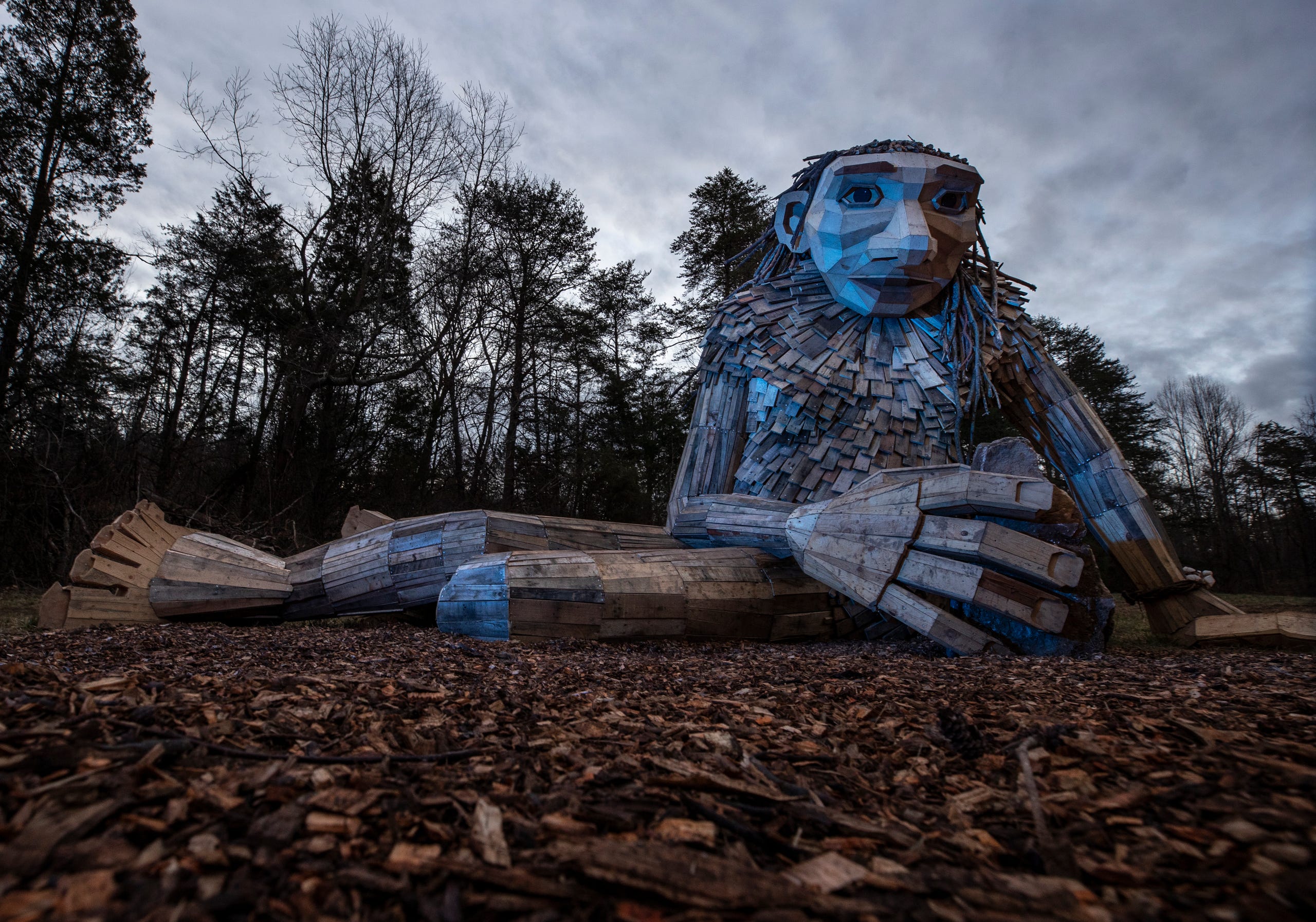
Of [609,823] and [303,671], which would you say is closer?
[609,823]

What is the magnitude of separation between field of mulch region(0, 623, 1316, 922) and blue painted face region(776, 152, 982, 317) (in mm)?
2674

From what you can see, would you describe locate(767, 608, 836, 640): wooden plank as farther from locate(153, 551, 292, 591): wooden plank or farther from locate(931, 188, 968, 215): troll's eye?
locate(153, 551, 292, 591): wooden plank

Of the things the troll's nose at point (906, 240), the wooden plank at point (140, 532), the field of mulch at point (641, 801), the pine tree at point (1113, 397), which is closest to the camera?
the field of mulch at point (641, 801)

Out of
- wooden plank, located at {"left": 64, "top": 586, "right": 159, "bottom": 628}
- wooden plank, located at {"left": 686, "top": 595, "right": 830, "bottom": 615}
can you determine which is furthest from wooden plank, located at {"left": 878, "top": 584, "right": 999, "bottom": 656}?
wooden plank, located at {"left": 64, "top": 586, "right": 159, "bottom": 628}

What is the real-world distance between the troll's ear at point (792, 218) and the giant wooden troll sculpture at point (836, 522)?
0.01 meters

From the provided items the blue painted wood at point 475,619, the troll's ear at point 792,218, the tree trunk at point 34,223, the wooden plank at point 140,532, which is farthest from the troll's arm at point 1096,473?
the tree trunk at point 34,223

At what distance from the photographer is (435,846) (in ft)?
3.06

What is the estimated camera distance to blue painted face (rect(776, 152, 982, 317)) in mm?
3779

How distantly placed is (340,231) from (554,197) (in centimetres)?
451

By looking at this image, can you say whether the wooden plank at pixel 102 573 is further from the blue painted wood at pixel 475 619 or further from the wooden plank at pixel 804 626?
the wooden plank at pixel 804 626

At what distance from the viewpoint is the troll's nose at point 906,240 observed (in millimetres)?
3730

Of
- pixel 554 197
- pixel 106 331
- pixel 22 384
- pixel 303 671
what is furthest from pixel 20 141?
pixel 303 671

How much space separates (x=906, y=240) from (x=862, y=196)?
44cm

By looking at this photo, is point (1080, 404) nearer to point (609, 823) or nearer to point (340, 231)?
point (609, 823)
